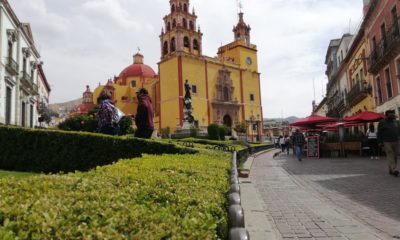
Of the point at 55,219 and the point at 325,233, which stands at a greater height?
the point at 55,219

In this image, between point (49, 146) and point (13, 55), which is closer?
point (49, 146)

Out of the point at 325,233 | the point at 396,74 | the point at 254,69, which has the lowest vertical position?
the point at 325,233

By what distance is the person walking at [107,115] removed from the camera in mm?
9892

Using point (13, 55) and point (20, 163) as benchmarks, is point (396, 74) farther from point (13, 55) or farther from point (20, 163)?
point (13, 55)

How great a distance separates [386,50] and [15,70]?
22979mm

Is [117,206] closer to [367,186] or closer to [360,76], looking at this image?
[367,186]

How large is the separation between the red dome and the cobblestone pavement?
4985 centimetres

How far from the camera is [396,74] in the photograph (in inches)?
651

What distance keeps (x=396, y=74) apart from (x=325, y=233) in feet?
49.9

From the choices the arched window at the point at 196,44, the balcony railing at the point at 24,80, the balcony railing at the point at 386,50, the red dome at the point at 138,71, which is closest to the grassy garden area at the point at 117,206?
the balcony railing at the point at 386,50

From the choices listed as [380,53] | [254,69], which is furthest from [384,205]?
[254,69]

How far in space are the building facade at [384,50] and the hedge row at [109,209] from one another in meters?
15.7

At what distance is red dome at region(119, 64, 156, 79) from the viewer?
56625 mm

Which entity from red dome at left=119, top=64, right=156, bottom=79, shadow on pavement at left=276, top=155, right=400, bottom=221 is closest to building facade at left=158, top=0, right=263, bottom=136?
red dome at left=119, top=64, right=156, bottom=79
